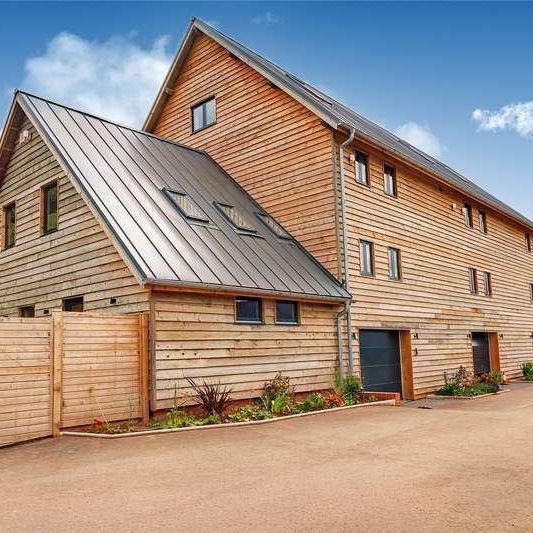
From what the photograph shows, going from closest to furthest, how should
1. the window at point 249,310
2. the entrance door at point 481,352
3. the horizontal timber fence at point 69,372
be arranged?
the horizontal timber fence at point 69,372
the window at point 249,310
the entrance door at point 481,352

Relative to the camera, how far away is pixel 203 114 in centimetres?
2188

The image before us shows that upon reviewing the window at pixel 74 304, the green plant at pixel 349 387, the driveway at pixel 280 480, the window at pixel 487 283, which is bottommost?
the driveway at pixel 280 480

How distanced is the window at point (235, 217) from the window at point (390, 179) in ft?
17.7

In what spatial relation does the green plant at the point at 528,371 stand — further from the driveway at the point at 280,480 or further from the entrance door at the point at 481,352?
the driveway at the point at 280,480

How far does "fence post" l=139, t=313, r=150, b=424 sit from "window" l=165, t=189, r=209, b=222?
155 inches

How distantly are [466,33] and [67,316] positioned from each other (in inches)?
609

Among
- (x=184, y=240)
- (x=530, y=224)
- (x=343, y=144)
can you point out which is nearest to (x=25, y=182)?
(x=184, y=240)

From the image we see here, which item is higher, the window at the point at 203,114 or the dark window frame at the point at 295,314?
the window at the point at 203,114

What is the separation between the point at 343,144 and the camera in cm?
1686

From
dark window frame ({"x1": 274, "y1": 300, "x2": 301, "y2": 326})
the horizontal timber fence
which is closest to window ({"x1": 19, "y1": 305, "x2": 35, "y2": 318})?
the horizontal timber fence

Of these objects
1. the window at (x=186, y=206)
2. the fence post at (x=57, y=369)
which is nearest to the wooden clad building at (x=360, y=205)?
the window at (x=186, y=206)

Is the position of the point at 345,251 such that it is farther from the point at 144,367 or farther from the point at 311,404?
the point at 144,367

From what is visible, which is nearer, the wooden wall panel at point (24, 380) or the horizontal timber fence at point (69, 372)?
the wooden wall panel at point (24, 380)

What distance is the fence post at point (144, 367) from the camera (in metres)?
11.5
